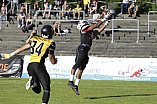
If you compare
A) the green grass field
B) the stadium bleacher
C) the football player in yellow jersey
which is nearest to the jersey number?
the football player in yellow jersey

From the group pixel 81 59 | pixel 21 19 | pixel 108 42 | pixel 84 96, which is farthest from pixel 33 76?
pixel 21 19

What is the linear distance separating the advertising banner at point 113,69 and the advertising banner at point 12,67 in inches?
10.0

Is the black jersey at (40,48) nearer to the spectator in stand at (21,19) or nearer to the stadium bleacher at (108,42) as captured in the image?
the stadium bleacher at (108,42)

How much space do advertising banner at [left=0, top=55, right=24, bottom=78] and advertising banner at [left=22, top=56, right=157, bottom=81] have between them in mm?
255

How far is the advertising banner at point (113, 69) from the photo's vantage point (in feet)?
62.5

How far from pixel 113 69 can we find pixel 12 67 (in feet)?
16.4

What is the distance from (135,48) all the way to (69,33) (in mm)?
4605

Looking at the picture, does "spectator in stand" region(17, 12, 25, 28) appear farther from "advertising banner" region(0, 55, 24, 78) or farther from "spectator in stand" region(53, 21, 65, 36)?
"advertising banner" region(0, 55, 24, 78)

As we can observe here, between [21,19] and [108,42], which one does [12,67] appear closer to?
[108,42]

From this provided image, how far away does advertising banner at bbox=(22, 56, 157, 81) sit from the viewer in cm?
1906

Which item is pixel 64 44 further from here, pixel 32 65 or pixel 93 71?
pixel 32 65

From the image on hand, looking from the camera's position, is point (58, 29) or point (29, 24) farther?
point (29, 24)

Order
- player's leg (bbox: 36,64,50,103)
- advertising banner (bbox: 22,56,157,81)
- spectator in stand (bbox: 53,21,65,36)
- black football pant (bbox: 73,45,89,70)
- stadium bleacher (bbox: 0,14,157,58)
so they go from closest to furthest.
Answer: player's leg (bbox: 36,64,50,103), black football pant (bbox: 73,45,89,70), advertising banner (bbox: 22,56,157,81), stadium bleacher (bbox: 0,14,157,58), spectator in stand (bbox: 53,21,65,36)

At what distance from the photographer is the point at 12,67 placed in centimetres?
2078
